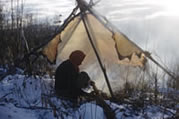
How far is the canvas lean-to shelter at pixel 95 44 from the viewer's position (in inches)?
225

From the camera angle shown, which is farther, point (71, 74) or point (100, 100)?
point (71, 74)

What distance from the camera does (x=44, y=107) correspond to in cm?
393

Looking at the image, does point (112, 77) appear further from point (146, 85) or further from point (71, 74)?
point (71, 74)

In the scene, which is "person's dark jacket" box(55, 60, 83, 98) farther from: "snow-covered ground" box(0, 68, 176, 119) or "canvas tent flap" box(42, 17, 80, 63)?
"canvas tent flap" box(42, 17, 80, 63)

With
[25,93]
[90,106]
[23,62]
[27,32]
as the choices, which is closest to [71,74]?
[25,93]

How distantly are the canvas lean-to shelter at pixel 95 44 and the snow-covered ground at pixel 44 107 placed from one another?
134 cm

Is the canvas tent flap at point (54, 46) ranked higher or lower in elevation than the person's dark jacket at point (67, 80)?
higher

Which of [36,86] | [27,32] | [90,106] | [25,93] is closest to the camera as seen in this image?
[90,106]

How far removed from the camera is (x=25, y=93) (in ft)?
15.8

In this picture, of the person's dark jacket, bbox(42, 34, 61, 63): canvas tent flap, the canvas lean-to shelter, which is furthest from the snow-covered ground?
the canvas lean-to shelter

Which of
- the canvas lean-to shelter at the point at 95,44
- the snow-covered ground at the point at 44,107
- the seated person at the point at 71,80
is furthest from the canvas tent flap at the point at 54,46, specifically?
Result: the seated person at the point at 71,80

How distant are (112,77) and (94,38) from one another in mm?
1028

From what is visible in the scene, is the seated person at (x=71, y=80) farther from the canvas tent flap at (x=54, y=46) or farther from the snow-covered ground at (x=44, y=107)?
the canvas tent flap at (x=54, y=46)

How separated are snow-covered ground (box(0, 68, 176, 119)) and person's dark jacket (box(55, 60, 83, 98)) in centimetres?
27
